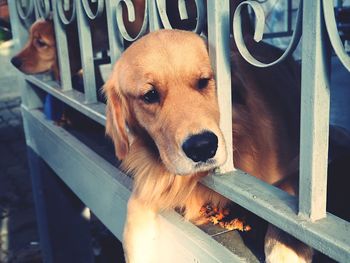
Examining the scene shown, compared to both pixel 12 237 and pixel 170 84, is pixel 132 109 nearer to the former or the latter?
pixel 170 84

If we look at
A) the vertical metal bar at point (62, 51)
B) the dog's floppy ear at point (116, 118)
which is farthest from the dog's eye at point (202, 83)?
the vertical metal bar at point (62, 51)

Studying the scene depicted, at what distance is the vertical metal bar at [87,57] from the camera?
2000 millimetres

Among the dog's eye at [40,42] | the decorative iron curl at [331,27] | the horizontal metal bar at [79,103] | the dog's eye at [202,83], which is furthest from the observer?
the dog's eye at [40,42]

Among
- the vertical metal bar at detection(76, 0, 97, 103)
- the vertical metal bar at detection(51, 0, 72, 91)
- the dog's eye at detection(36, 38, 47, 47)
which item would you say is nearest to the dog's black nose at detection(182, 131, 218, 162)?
the vertical metal bar at detection(76, 0, 97, 103)

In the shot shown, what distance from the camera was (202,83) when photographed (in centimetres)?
141

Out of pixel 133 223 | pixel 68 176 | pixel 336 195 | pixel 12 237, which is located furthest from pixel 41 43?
pixel 336 195

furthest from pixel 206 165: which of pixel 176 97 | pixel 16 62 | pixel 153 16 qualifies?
pixel 16 62

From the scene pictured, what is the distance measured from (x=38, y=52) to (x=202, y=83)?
2413 mm

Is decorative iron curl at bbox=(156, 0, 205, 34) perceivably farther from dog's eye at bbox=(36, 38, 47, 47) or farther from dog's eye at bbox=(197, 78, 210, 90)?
dog's eye at bbox=(36, 38, 47, 47)

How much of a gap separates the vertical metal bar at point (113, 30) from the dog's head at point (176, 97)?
4.9 inches

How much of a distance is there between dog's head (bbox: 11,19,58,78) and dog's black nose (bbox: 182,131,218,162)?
Result: 2.39m

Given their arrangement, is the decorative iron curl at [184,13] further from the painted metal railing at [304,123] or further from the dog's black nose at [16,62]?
the dog's black nose at [16,62]

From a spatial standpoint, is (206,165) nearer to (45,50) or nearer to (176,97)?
(176,97)

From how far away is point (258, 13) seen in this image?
1.00 meters
